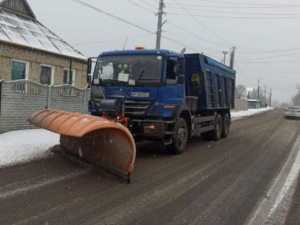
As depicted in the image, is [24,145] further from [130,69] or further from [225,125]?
[225,125]

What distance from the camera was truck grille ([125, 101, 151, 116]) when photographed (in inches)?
326

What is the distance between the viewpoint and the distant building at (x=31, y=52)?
16688 mm

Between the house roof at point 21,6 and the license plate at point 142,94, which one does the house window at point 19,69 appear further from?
the license plate at point 142,94

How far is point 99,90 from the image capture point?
8766 mm

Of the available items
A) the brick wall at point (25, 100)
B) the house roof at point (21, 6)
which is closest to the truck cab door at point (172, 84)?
the brick wall at point (25, 100)

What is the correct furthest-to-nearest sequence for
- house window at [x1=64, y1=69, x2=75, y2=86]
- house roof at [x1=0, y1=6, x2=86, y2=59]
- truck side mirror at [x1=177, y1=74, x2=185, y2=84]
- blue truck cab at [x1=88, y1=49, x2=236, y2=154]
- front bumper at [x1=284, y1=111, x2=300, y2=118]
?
front bumper at [x1=284, y1=111, x2=300, y2=118]
house window at [x1=64, y1=69, x2=75, y2=86]
house roof at [x1=0, y1=6, x2=86, y2=59]
truck side mirror at [x1=177, y1=74, x2=185, y2=84]
blue truck cab at [x1=88, y1=49, x2=236, y2=154]

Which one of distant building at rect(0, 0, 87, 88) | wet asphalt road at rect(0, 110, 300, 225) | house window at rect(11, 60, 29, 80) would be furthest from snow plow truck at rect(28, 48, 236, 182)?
house window at rect(11, 60, 29, 80)

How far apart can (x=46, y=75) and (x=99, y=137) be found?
13.6 meters

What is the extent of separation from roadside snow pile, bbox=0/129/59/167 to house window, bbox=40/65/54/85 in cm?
814

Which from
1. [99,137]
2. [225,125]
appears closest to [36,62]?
[225,125]

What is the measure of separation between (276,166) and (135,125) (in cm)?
364

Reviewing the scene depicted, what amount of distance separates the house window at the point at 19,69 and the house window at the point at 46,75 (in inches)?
48.2

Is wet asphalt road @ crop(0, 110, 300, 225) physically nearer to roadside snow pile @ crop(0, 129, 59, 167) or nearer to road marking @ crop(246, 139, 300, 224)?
road marking @ crop(246, 139, 300, 224)

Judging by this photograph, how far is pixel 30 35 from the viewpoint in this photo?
734 inches
